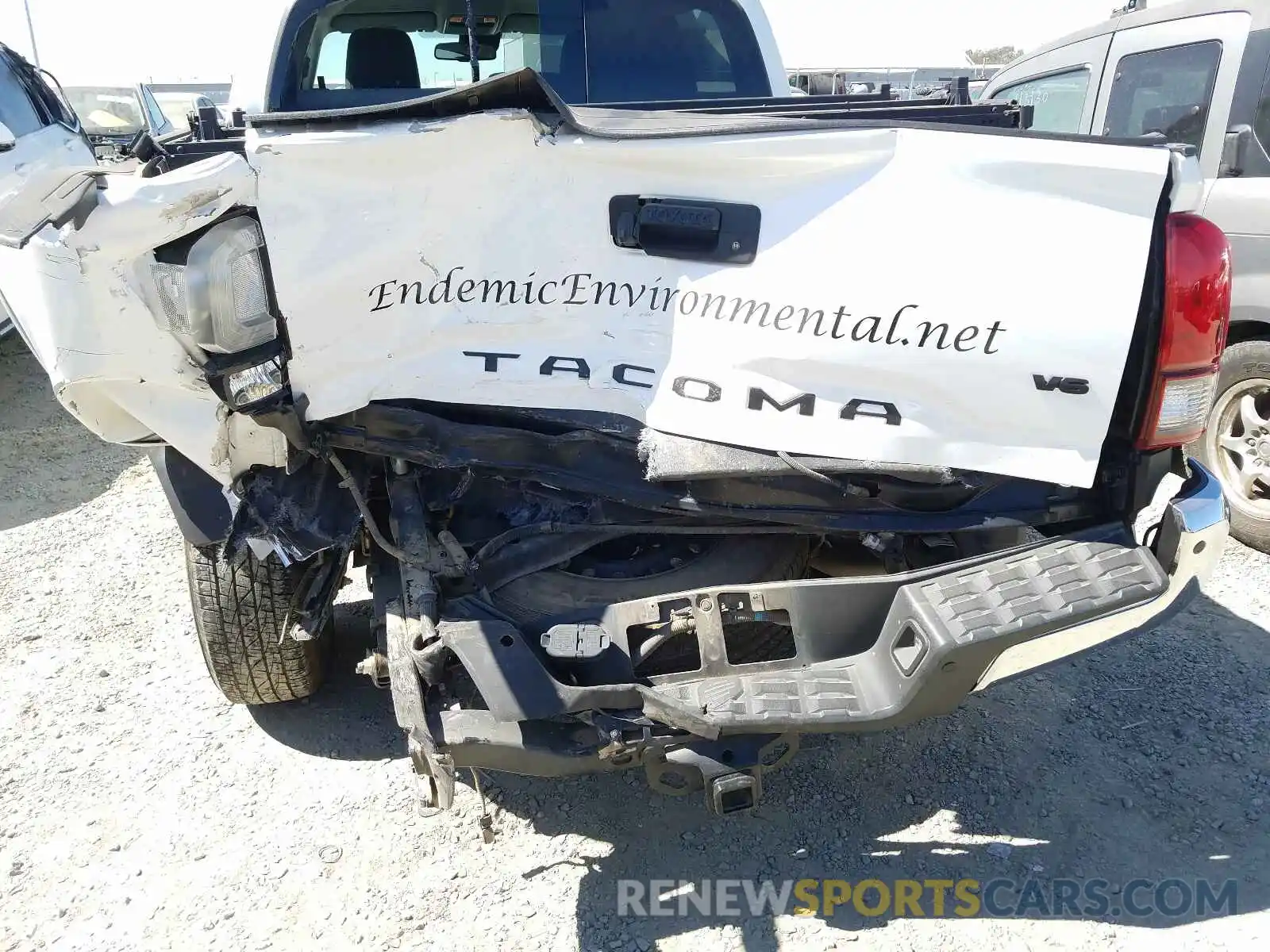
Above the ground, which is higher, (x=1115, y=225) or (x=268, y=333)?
(x=1115, y=225)

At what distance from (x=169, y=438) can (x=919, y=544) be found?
73.0 inches

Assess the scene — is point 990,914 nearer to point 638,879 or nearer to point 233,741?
point 638,879

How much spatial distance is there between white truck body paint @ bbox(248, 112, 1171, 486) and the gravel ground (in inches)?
48.8

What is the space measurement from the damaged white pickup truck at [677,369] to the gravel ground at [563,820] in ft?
1.73

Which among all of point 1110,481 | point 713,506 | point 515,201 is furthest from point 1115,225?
point 515,201

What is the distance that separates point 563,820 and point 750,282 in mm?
1698

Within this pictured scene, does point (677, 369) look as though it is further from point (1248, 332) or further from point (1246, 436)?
point (1248, 332)

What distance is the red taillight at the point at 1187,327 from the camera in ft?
6.12

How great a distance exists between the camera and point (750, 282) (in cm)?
192

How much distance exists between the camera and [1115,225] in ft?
5.95

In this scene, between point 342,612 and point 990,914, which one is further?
point 342,612

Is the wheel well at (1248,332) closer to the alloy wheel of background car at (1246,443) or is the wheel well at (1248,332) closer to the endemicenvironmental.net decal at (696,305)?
the alloy wheel of background car at (1246,443)

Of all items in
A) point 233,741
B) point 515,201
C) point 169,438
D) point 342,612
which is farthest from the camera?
point 342,612
